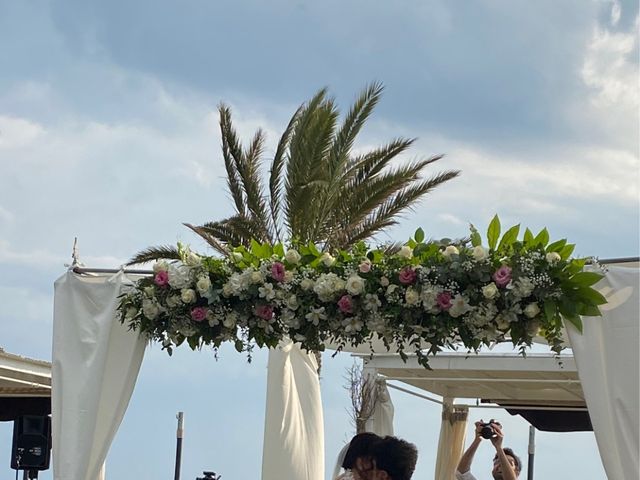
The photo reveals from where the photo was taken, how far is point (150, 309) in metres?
5.44

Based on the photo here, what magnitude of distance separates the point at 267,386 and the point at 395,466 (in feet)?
3.66

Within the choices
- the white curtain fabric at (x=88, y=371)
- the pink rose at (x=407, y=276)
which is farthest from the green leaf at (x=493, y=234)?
the white curtain fabric at (x=88, y=371)

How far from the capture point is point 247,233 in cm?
1195

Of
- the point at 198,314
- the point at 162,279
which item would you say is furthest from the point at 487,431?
the point at 162,279

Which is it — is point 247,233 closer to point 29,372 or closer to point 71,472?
point 29,372

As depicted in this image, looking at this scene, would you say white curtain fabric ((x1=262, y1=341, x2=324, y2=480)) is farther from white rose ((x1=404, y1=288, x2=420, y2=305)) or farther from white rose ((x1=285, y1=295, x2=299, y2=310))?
white rose ((x1=404, y1=288, x2=420, y2=305))

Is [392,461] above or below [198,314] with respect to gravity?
below

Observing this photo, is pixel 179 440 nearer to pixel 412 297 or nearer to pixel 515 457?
pixel 515 457

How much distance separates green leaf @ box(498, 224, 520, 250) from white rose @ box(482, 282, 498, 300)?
23 centimetres

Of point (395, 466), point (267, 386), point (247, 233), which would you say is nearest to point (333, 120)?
point (247, 233)

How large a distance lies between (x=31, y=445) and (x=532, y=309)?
738 cm

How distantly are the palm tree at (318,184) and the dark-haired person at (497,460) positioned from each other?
13.8 feet

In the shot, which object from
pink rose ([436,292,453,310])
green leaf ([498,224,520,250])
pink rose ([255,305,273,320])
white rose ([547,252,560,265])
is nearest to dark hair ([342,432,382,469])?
pink rose ([255,305,273,320])

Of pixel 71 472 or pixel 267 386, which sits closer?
pixel 71 472
